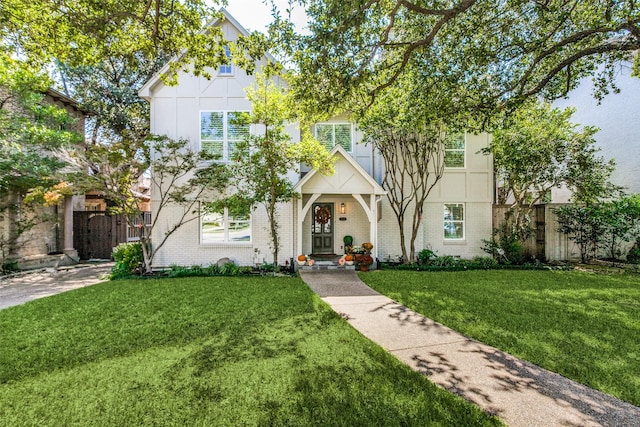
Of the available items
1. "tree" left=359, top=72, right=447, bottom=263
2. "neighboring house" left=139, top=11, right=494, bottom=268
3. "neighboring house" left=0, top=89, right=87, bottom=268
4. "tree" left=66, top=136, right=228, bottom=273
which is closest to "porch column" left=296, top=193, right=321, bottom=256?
"neighboring house" left=139, top=11, right=494, bottom=268

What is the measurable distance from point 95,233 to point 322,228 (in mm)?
10583

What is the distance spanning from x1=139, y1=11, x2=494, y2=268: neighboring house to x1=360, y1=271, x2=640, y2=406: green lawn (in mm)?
2499

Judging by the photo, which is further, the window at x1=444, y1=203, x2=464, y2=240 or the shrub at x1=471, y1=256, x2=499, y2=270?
the window at x1=444, y1=203, x2=464, y2=240

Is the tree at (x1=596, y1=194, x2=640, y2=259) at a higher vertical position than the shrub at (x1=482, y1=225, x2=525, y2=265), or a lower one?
higher

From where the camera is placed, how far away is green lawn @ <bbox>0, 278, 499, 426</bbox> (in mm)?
2812

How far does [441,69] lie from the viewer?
7.44 metres

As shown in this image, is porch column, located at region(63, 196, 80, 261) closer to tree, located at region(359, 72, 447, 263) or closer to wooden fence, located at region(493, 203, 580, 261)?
tree, located at region(359, 72, 447, 263)

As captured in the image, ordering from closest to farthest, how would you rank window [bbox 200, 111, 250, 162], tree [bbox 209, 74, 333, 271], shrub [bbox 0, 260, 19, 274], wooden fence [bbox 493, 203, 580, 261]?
tree [bbox 209, 74, 333, 271] < shrub [bbox 0, 260, 19, 274] < window [bbox 200, 111, 250, 162] < wooden fence [bbox 493, 203, 580, 261]

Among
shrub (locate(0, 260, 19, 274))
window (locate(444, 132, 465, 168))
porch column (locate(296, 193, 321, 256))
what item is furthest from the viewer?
window (locate(444, 132, 465, 168))

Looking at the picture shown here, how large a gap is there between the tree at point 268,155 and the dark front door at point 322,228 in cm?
299

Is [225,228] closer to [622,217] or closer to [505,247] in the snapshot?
[505,247]

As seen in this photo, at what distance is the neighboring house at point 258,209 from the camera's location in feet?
34.8

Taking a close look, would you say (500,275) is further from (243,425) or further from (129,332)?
(129,332)

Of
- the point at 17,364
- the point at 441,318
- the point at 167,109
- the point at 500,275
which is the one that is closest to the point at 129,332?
the point at 17,364
